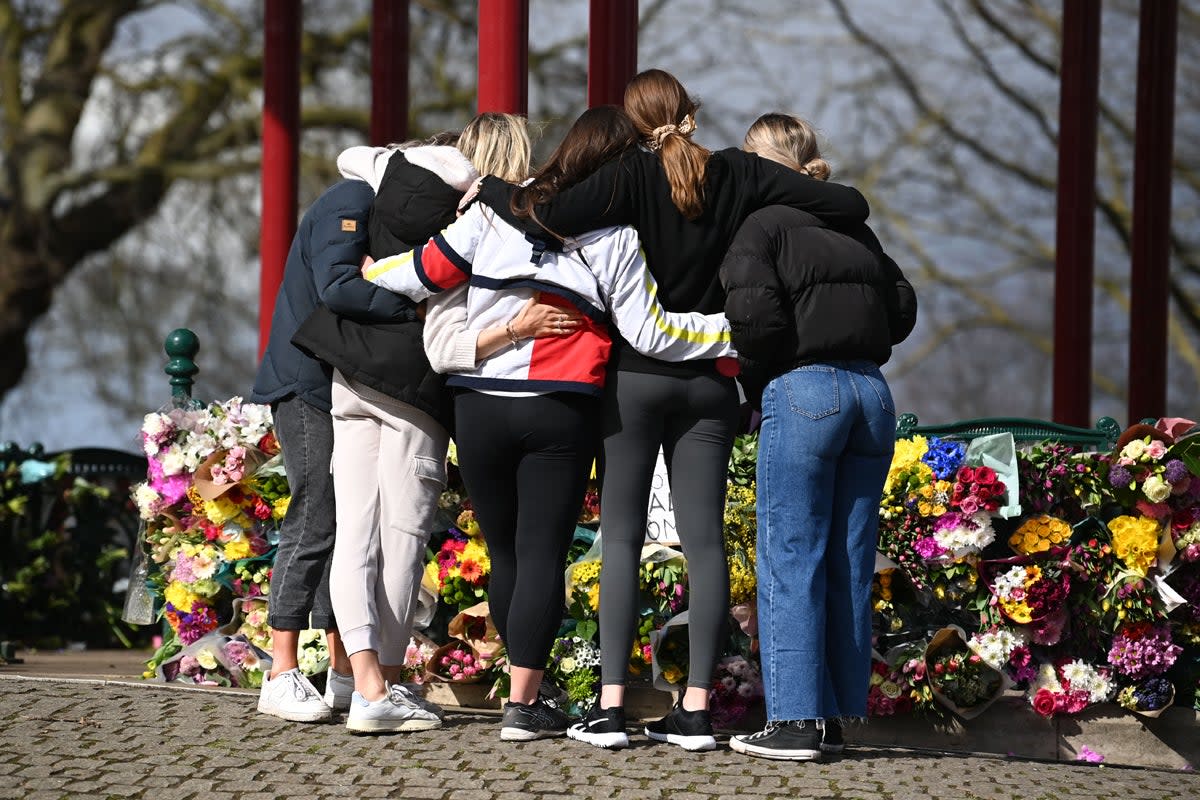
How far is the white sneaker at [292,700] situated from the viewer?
13.4ft

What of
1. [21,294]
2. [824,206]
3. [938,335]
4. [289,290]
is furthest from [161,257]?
[824,206]

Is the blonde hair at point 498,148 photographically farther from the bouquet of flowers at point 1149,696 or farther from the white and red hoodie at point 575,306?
the bouquet of flowers at point 1149,696

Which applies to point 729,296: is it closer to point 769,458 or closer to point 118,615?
point 769,458

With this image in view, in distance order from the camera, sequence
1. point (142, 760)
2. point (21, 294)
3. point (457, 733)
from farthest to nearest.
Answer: point (21, 294)
point (457, 733)
point (142, 760)

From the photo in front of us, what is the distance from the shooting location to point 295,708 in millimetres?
4105

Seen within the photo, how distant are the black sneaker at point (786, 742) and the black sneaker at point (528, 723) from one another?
498mm

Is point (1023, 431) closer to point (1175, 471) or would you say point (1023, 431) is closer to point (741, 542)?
point (1175, 471)

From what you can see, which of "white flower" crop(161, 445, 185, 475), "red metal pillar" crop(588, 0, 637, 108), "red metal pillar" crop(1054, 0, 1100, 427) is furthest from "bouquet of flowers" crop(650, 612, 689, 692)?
"red metal pillar" crop(1054, 0, 1100, 427)

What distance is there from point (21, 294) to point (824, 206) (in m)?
10.6

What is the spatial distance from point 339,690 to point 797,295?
169 centimetres

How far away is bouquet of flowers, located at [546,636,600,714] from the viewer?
4414mm

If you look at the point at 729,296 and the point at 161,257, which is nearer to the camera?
the point at 729,296

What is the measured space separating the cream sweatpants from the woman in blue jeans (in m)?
0.87

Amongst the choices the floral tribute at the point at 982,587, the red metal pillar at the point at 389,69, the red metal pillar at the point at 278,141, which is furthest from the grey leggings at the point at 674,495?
the red metal pillar at the point at 389,69
